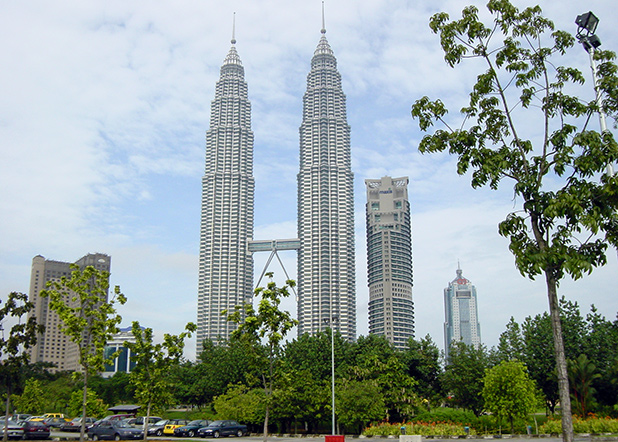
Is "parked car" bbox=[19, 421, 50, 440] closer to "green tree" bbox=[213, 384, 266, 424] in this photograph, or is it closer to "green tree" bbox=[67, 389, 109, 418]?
"green tree" bbox=[213, 384, 266, 424]

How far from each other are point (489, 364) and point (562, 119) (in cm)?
4892

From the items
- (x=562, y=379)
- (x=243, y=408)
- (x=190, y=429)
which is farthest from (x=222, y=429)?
(x=562, y=379)

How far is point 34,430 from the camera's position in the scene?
45094 millimetres

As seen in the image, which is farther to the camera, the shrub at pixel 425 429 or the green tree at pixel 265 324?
the shrub at pixel 425 429

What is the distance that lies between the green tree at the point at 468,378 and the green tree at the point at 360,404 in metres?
11.8

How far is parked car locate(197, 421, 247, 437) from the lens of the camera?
2029 inches

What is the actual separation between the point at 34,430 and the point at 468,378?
130 feet

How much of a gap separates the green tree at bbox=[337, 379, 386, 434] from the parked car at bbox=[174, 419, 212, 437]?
12763 millimetres

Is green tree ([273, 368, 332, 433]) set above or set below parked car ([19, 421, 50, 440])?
above

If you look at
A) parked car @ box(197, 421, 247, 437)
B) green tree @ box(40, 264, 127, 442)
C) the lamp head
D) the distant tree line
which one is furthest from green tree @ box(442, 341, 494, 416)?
the lamp head

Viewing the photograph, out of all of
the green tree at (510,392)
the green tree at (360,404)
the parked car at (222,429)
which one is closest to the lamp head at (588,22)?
the green tree at (510,392)

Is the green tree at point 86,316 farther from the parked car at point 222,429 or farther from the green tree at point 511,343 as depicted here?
the green tree at point 511,343

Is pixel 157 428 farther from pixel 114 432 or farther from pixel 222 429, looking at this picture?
pixel 114 432

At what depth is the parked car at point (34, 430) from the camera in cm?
4469
